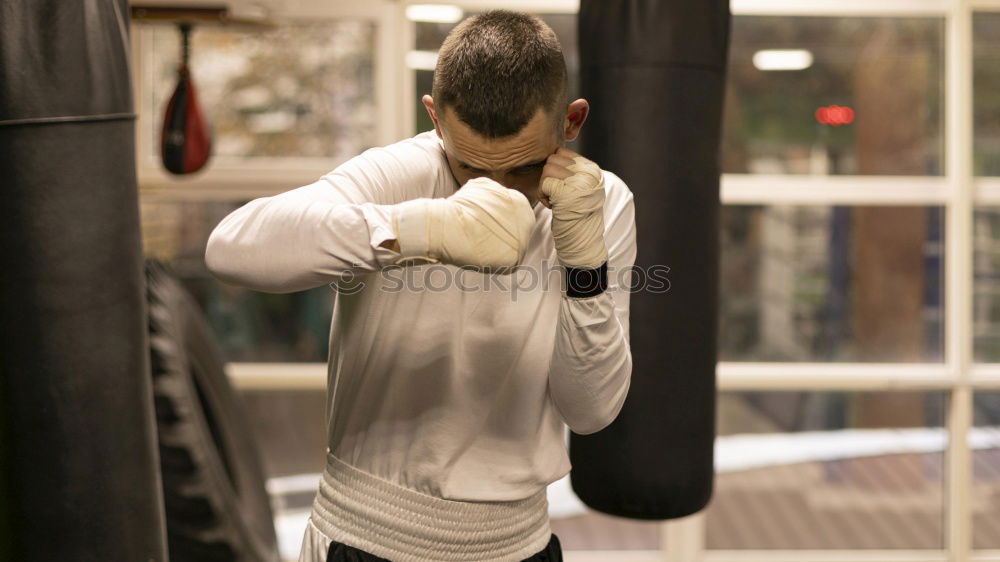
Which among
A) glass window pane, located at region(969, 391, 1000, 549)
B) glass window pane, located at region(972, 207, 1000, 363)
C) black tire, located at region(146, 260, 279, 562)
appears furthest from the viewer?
glass window pane, located at region(969, 391, 1000, 549)

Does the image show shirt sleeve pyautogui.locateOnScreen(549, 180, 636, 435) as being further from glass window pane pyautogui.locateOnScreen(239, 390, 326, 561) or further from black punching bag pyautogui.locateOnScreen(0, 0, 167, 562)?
glass window pane pyautogui.locateOnScreen(239, 390, 326, 561)

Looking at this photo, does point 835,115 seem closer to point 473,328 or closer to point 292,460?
point 473,328

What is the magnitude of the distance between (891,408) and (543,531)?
262 cm

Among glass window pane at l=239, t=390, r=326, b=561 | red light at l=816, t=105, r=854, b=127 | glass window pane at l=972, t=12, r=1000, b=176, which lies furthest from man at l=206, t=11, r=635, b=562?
glass window pane at l=239, t=390, r=326, b=561

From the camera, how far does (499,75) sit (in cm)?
116

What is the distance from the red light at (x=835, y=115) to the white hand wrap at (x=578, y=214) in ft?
8.55

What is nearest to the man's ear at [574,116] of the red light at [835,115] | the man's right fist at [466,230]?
the man's right fist at [466,230]

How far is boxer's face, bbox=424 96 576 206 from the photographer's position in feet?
3.90

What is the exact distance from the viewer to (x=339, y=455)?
4.66 ft

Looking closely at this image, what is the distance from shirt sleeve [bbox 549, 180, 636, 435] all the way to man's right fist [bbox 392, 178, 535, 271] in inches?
5.6

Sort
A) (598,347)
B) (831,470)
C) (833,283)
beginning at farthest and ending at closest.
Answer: (831,470) < (833,283) < (598,347)

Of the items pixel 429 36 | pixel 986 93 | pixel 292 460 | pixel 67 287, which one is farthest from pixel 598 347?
pixel 292 460

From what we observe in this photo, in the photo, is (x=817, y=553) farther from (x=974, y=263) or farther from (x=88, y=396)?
(x=88, y=396)

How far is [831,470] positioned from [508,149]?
10.3 feet
